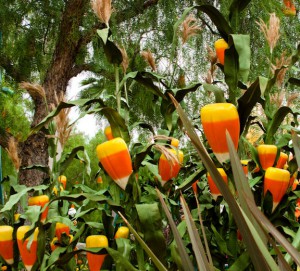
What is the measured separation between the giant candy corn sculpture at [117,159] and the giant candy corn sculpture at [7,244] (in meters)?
0.24

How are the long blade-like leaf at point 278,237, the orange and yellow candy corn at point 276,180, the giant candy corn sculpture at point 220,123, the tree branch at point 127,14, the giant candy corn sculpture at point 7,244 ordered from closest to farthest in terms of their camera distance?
1. the long blade-like leaf at point 278,237
2. the giant candy corn sculpture at point 220,123
3. the orange and yellow candy corn at point 276,180
4. the giant candy corn sculpture at point 7,244
5. the tree branch at point 127,14

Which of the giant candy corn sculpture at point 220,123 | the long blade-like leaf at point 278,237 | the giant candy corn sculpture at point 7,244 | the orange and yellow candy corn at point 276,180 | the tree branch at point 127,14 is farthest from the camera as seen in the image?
the tree branch at point 127,14

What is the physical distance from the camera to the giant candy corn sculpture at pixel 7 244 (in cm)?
80

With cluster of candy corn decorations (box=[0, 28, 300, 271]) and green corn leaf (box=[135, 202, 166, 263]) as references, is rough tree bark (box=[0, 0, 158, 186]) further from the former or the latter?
green corn leaf (box=[135, 202, 166, 263])

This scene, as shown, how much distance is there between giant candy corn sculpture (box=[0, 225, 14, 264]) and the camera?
0.80 meters

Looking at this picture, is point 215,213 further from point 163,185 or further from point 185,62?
point 185,62

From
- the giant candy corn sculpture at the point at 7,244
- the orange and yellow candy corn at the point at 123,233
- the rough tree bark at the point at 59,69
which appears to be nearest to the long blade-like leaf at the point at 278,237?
the orange and yellow candy corn at the point at 123,233

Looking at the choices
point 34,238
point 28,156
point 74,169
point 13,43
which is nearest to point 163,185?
point 34,238

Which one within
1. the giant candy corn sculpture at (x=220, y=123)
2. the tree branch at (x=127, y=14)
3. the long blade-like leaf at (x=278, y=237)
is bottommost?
the long blade-like leaf at (x=278, y=237)

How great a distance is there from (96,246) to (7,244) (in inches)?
7.1

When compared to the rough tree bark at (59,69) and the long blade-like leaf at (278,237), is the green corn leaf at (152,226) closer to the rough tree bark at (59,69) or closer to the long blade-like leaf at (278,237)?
the long blade-like leaf at (278,237)

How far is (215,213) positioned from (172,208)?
0.08 m

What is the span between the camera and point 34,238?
2.52ft

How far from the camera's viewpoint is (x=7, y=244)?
0.81 metres
